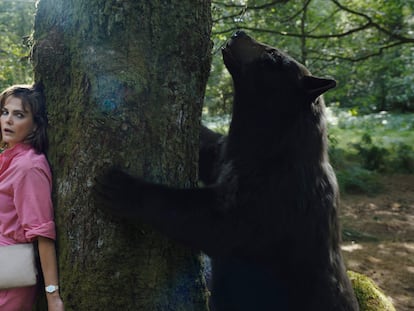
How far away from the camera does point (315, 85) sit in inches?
119

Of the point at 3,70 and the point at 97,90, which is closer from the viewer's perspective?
the point at 97,90

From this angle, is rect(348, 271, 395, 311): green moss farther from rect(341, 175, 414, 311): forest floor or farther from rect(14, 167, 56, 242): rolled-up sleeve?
rect(14, 167, 56, 242): rolled-up sleeve

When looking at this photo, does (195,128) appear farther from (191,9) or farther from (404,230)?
(404,230)

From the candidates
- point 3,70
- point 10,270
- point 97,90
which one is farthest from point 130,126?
point 3,70

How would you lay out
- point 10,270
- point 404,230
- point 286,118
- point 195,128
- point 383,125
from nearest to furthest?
point 10,270 < point 195,128 < point 286,118 < point 404,230 < point 383,125

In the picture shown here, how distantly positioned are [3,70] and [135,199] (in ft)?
15.7

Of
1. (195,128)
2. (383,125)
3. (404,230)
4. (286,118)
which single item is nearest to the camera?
(195,128)

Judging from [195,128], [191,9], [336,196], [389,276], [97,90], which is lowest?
[389,276]

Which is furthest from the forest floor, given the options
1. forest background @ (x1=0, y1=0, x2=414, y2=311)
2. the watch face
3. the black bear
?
the watch face

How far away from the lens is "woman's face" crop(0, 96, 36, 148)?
234 centimetres

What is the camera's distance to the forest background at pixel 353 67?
22.6ft

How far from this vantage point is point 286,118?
305 centimetres

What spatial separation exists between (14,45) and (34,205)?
5.24 m

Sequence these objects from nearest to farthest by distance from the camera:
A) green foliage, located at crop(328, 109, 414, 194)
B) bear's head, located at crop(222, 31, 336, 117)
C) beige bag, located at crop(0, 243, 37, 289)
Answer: beige bag, located at crop(0, 243, 37, 289)
bear's head, located at crop(222, 31, 336, 117)
green foliage, located at crop(328, 109, 414, 194)
